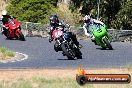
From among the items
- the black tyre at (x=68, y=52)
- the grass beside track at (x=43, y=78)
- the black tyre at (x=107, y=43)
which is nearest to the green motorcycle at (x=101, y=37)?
the black tyre at (x=107, y=43)

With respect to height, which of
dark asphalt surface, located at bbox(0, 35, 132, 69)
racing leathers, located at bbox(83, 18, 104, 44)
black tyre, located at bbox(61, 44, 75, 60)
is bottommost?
dark asphalt surface, located at bbox(0, 35, 132, 69)

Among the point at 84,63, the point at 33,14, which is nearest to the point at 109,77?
the point at 84,63

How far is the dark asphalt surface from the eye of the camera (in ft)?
71.1

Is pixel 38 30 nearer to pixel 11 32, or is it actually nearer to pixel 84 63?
pixel 11 32

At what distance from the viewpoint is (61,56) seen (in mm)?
25516

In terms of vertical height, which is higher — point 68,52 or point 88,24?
point 88,24

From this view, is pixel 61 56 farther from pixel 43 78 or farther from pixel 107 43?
pixel 43 78

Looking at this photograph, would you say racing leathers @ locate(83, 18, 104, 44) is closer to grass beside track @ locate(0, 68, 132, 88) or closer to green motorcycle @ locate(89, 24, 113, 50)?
green motorcycle @ locate(89, 24, 113, 50)

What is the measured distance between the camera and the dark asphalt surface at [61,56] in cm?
2167

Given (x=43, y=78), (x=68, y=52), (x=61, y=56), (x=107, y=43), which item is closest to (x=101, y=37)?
(x=107, y=43)

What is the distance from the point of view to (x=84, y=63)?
2239cm

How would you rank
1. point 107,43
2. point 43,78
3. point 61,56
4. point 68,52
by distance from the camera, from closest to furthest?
1. point 43,78
2. point 68,52
3. point 61,56
4. point 107,43

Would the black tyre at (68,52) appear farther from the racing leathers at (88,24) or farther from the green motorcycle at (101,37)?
the racing leathers at (88,24)

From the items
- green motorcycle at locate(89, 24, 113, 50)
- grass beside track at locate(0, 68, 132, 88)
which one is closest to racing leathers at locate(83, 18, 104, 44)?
green motorcycle at locate(89, 24, 113, 50)
